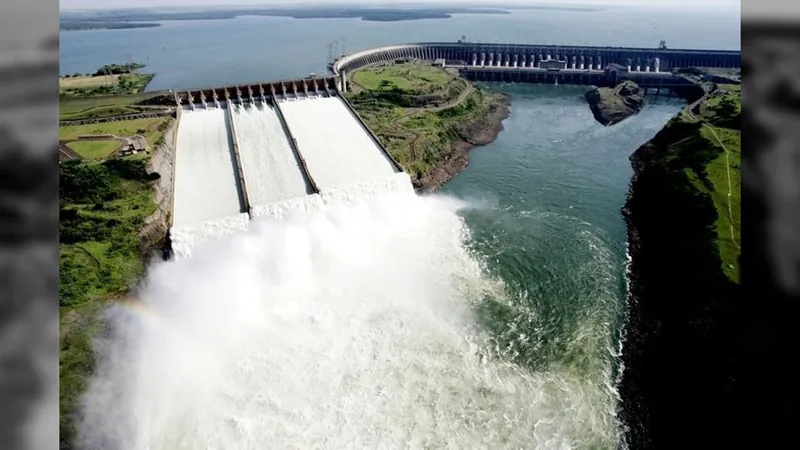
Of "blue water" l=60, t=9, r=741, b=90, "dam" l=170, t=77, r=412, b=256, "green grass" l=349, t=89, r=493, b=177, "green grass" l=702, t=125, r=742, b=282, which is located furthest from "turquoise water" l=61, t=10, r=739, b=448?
"dam" l=170, t=77, r=412, b=256

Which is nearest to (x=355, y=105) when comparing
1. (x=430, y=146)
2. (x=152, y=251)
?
(x=430, y=146)

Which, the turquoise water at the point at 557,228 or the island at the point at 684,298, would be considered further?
the turquoise water at the point at 557,228

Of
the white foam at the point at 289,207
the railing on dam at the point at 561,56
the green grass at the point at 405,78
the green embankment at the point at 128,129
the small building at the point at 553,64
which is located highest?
the railing on dam at the point at 561,56

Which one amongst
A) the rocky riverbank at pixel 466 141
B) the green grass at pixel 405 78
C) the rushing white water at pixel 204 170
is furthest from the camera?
the green grass at pixel 405 78

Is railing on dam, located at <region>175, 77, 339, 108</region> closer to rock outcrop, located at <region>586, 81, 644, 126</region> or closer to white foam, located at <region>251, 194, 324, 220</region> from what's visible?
white foam, located at <region>251, 194, 324, 220</region>

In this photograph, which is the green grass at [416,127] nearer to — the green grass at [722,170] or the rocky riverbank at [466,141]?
the rocky riverbank at [466,141]

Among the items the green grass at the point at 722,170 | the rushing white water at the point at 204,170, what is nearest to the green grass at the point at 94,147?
the rushing white water at the point at 204,170

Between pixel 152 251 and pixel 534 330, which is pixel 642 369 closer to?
pixel 534 330
